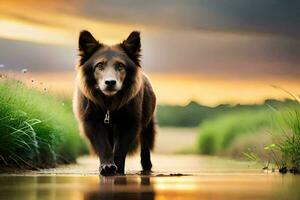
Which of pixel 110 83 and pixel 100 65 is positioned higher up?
pixel 100 65

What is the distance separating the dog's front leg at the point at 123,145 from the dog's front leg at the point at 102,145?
23cm

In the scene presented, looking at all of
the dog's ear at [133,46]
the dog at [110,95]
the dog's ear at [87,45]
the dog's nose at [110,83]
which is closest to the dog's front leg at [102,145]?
the dog at [110,95]

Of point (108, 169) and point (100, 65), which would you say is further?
point (100, 65)

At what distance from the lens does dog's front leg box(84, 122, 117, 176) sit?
10.8 metres

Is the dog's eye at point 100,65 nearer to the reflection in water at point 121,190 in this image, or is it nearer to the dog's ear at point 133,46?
the dog's ear at point 133,46

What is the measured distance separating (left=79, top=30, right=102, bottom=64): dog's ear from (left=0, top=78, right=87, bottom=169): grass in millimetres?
1258

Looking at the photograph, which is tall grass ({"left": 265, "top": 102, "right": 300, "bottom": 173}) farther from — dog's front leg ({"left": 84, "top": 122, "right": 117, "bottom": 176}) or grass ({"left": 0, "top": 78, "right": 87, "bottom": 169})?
grass ({"left": 0, "top": 78, "right": 87, "bottom": 169})

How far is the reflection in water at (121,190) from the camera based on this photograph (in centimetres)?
756

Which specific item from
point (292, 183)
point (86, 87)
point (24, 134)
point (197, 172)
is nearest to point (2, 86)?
point (24, 134)

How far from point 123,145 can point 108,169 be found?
2.57 feet

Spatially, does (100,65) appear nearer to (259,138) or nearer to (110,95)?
(110,95)

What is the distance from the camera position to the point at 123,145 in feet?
37.8

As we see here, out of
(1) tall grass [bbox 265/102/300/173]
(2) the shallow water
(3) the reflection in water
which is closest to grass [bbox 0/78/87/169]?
(2) the shallow water

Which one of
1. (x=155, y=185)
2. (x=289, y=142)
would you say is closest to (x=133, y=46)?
(x=289, y=142)
